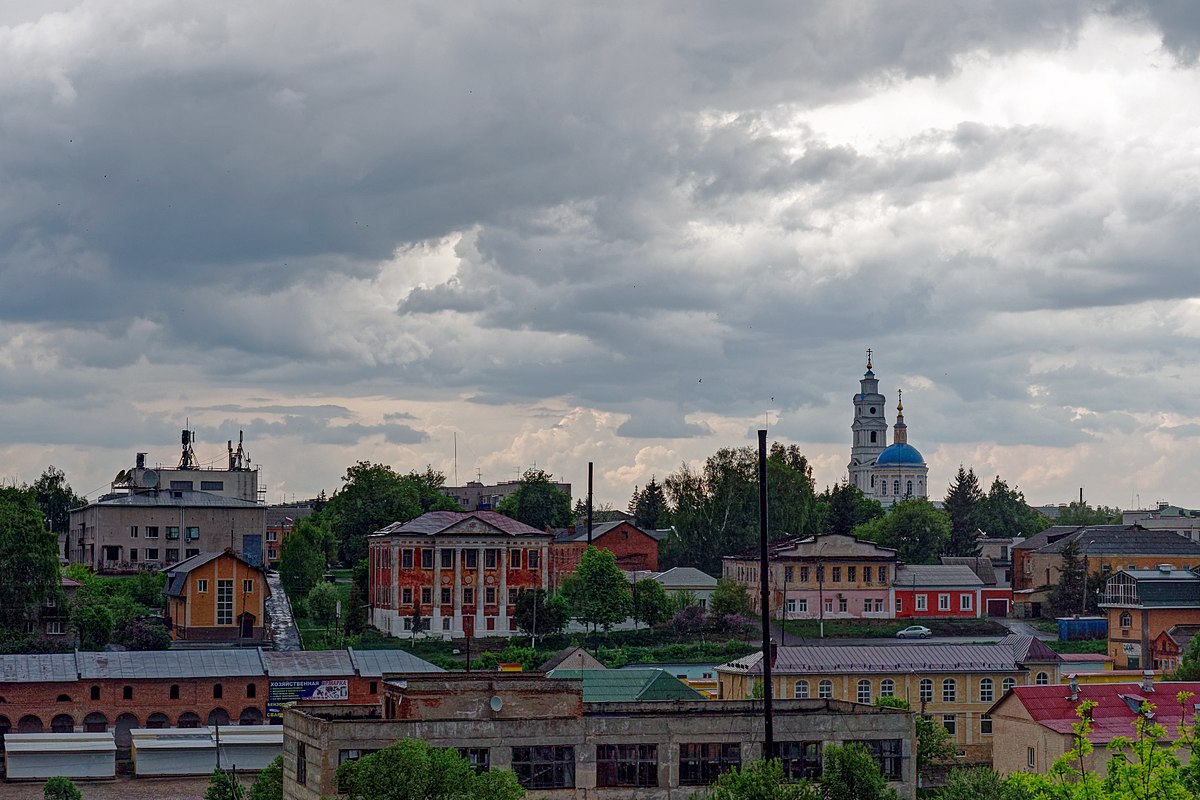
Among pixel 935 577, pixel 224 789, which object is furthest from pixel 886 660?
pixel 935 577

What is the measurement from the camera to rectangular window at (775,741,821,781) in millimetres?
49969

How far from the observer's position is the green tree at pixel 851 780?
1686 inches

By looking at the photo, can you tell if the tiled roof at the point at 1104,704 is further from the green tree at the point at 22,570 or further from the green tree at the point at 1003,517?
the green tree at the point at 1003,517

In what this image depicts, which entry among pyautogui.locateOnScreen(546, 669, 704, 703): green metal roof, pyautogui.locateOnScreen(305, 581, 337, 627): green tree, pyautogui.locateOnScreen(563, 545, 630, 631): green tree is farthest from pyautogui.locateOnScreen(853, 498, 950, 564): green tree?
pyautogui.locateOnScreen(546, 669, 704, 703): green metal roof

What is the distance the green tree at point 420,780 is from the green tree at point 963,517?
11251cm

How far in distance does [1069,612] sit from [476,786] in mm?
82022

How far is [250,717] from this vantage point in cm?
7619

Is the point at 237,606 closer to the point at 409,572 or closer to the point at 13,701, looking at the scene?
the point at 409,572

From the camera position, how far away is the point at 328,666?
7881cm

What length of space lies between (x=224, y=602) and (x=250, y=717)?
17.4 meters

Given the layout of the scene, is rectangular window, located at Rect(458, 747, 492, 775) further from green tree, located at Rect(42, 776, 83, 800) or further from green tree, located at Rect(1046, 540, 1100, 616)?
green tree, located at Rect(1046, 540, 1100, 616)

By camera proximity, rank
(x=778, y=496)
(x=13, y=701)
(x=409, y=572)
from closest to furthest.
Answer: (x=13, y=701)
(x=409, y=572)
(x=778, y=496)

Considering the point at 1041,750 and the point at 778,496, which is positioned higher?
the point at 778,496

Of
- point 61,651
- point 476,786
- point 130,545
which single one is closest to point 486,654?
point 61,651
